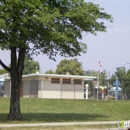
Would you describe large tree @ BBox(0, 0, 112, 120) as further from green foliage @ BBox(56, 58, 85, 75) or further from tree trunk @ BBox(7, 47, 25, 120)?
green foliage @ BBox(56, 58, 85, 75)

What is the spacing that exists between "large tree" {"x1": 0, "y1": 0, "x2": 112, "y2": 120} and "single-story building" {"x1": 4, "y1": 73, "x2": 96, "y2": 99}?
27.1 meters

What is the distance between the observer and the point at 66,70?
85.3 metres

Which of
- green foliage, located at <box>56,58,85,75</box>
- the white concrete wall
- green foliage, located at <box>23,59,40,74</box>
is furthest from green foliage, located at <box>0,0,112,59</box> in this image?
green foliage, located at <box>23,59,40,74</box>

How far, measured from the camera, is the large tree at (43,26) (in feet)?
63.4

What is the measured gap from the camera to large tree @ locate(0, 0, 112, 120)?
1931 centimetres

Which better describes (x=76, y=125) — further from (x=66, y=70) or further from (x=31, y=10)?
(x=66, y=70)

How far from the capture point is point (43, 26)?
1972 cm

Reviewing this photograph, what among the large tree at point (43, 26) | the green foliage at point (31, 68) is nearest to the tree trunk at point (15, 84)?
the large tree at point (43, 26)

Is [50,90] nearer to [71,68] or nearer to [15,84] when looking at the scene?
[15,84]

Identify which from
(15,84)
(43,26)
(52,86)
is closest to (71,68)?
(52,86)

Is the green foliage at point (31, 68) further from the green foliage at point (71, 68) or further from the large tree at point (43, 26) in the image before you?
the large tree at point (43, 26)

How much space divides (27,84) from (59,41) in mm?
32658

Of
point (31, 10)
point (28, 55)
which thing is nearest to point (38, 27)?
point (31, 10)

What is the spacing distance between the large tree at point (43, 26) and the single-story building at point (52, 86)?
89.0 ft
